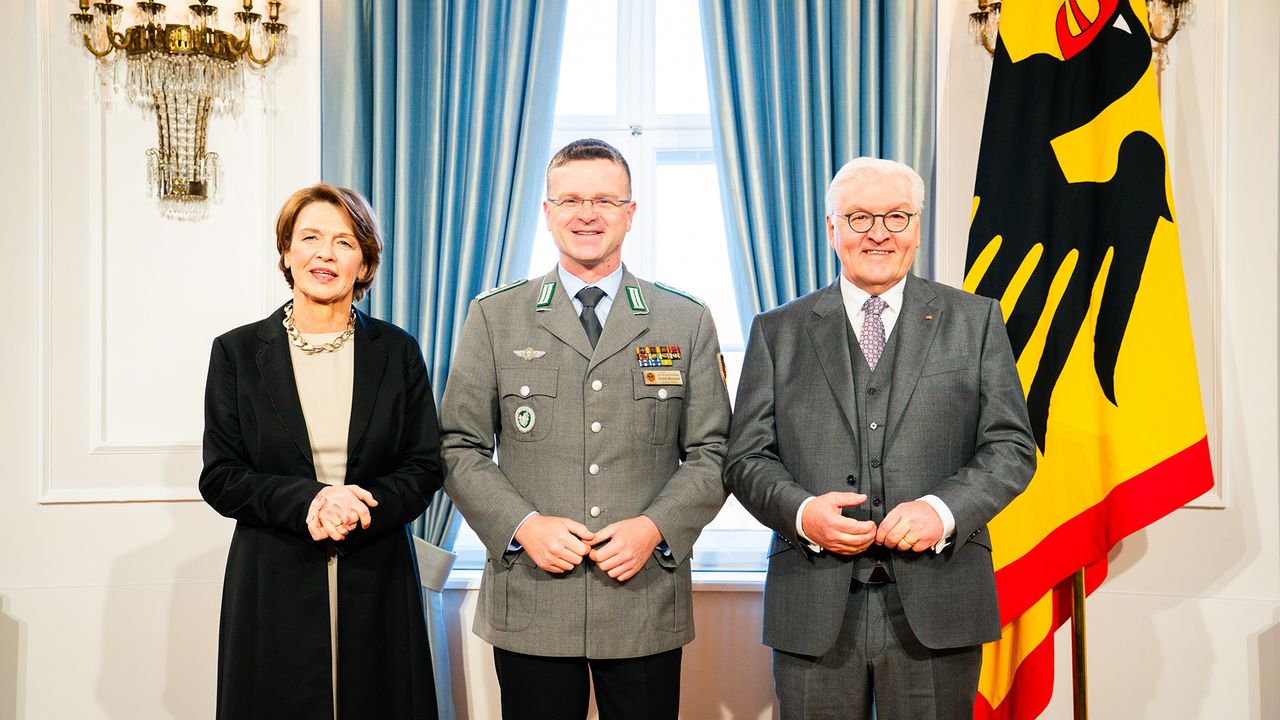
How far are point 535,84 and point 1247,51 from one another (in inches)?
84.5

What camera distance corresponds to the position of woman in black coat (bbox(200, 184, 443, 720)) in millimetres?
1929

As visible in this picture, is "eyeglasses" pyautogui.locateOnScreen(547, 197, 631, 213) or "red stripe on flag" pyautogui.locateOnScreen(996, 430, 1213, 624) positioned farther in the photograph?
"red stripe on flag" pyautogui.locateOnScreen(996, 430, 1213, 624)

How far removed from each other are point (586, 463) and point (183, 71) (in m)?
1.93

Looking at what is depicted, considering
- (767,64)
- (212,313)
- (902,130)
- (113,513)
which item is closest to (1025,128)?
(902,130)

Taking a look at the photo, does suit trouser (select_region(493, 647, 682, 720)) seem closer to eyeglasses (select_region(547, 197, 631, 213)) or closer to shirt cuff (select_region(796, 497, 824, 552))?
shirt cuff (select_region(796, 497, 824, 552))

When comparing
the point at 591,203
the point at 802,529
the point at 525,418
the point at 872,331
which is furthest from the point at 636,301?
the point at 802,529

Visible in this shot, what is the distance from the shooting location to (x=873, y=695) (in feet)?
6.31

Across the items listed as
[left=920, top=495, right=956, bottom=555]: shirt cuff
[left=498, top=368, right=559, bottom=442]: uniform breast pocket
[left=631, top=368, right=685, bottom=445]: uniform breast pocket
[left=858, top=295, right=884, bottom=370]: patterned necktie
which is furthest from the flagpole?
[left=498, top=368, right=559, bottom=442]: uniform breast pocket

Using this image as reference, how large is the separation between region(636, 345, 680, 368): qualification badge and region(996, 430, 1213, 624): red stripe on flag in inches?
45.3

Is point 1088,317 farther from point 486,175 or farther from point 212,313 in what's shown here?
point 212,313

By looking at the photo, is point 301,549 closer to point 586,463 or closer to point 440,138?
point 586,463

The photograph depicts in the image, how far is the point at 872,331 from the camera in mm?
1975

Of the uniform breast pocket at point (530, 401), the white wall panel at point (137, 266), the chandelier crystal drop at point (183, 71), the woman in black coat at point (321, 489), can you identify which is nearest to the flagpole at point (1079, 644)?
the uniform breast pocket at point (530, 401)

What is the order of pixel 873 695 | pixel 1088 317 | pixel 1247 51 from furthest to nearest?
1. pixel 1247 51
2. pixel 1088 317
3. pixel 873 695
